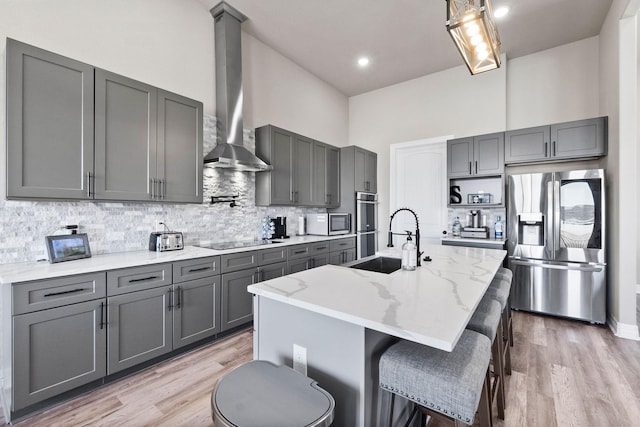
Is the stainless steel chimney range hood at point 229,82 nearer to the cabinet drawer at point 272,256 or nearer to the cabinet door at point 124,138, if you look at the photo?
the cabinet door at point 124,138

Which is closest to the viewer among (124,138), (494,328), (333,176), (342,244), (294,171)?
(494,328)

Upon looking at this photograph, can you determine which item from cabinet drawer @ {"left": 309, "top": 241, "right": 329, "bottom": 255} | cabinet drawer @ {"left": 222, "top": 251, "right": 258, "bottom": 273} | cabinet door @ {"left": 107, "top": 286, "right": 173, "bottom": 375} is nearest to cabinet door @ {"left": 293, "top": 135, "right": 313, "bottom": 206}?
cabinet drawer @ {"left": 309, "top": 241, "right": 329, "bottom": 255}

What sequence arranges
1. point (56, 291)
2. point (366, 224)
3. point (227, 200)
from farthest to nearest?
1. point (366, 224)
2. point (227, 200)
3. point (56, 291)

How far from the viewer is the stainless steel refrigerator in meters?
3.21

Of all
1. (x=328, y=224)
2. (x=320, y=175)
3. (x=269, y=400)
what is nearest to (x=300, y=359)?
(x=269, y=400)

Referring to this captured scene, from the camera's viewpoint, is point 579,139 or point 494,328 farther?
point 579,139

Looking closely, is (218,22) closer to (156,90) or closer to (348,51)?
(156,90)

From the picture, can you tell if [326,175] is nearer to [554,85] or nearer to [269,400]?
[554,85]

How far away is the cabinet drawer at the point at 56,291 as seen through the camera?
171 cm

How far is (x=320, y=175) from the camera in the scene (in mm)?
4570

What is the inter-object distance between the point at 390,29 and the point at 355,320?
3.83 m

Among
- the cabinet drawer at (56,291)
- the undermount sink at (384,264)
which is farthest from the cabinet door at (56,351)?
the undermount sink at (384,264)

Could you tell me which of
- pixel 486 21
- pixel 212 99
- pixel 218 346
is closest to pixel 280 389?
Answer: pixel 218 346

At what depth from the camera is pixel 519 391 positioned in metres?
2.07
